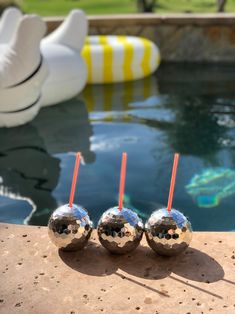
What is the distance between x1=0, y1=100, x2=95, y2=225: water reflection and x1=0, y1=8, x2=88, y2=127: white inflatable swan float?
0.59 feet

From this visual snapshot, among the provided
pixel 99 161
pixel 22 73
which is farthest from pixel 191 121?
pixel 22 73

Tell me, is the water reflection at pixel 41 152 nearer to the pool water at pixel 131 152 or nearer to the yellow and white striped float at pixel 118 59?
the pool water at pixel 131 152

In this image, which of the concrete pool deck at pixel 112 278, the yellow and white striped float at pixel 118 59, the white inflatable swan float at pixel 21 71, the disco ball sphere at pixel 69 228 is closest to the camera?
the concrete pool deck at pixel 112 278

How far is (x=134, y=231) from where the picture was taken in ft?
8.89

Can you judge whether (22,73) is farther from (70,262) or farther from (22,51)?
(70,262)

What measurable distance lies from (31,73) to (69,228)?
3.06m

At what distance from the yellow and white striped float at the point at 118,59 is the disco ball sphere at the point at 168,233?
5242mm

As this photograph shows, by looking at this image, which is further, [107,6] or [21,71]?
[107,6]

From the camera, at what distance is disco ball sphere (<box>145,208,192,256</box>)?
2.67 metres

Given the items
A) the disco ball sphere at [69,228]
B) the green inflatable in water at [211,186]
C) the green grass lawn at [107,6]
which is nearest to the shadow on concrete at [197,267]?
the disco ball sphere at [69,228]

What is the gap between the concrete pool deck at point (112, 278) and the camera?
7.85ft

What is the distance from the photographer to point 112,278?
102 inches

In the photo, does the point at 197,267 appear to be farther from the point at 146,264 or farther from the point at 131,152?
the point at 131,152

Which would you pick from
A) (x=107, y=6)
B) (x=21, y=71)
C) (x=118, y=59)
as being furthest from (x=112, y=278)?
(x=107, y=6)
